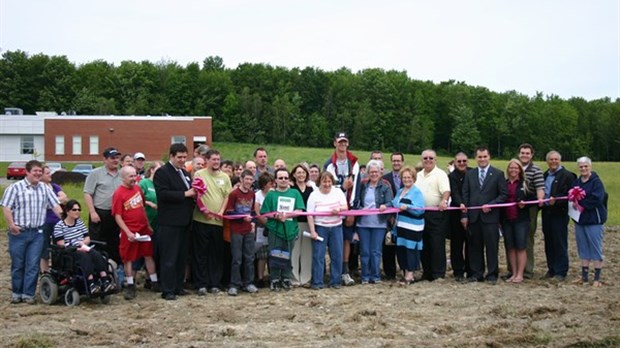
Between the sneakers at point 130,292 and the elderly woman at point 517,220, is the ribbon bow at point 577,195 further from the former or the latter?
the sneakers at point 130,292

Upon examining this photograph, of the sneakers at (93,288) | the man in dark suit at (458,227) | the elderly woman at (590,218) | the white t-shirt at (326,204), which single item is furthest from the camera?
the man in dark suit at (458,227)

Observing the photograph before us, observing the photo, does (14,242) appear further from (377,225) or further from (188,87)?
(188,87)

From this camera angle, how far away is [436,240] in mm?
10461

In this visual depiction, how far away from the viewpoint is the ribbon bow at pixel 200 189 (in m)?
9.28

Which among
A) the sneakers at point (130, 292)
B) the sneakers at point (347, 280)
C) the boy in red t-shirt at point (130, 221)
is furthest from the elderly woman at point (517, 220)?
the sneakers at point (130, 292)

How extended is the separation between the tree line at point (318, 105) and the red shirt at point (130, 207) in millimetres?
73546

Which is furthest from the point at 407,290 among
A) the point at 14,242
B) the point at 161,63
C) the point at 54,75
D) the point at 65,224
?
the point at 161,63

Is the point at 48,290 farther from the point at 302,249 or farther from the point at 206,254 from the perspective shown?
the point at 302,249

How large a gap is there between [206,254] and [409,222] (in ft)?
10.1

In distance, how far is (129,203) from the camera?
914 cm

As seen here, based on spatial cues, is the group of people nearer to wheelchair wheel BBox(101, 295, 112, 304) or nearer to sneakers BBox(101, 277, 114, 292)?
sneakers BBox(101, 277, 114, 292)

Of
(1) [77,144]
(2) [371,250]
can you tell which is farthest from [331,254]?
(1) [77,144]

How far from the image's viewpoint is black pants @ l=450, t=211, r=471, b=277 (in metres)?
10.6

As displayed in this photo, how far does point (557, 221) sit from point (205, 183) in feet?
17.8
